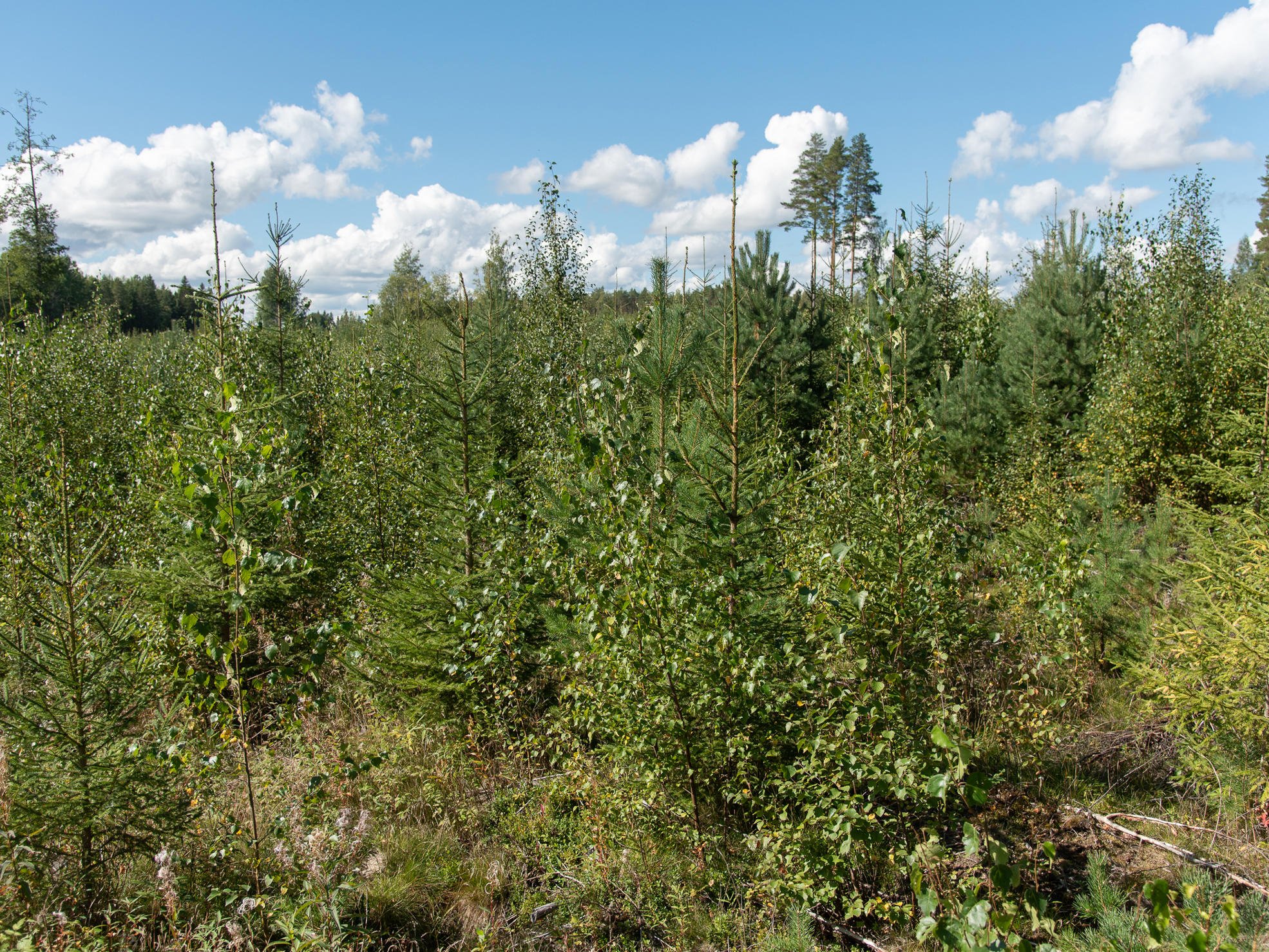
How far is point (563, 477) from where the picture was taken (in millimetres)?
6094

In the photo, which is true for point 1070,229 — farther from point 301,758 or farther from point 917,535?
point 301,758

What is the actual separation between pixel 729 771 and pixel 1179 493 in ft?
24.6

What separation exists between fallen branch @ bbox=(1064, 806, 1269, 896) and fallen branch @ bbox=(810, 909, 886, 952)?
5.55 ft

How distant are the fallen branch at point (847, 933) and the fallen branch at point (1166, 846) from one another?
5.55 feet

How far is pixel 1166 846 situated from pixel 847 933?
1.98 meters

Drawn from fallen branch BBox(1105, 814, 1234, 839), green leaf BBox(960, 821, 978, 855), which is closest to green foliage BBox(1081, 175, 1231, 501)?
fallen branch BBox(1105, 814, 1234, 839)

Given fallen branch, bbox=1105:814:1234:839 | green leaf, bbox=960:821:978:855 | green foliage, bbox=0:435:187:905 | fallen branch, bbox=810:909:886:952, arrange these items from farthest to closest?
fallen branch, bbox=1105:814:1234:839, fallen branch, bbox=810:909:886:952, green foliage, bbox=0:435:187:905, green leaf, bbox=960:821:978:855

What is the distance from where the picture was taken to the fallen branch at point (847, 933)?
148 inches

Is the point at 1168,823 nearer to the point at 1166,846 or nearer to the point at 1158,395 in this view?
the point at 1166,846

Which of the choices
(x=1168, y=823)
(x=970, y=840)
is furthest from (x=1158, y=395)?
(x=970, y=840)

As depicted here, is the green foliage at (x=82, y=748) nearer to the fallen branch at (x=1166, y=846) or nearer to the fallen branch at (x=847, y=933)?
the fallen branch at (x=847, y=933)

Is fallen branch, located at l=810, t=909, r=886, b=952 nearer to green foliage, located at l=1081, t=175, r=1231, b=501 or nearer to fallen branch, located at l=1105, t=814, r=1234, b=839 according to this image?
fallen branch, located at l=1105, t=814, r=1234, b=839

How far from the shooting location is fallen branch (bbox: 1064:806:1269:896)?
3.77 meters

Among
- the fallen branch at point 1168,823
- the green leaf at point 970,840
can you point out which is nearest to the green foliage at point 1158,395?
the fallen branch at point 1168,823
